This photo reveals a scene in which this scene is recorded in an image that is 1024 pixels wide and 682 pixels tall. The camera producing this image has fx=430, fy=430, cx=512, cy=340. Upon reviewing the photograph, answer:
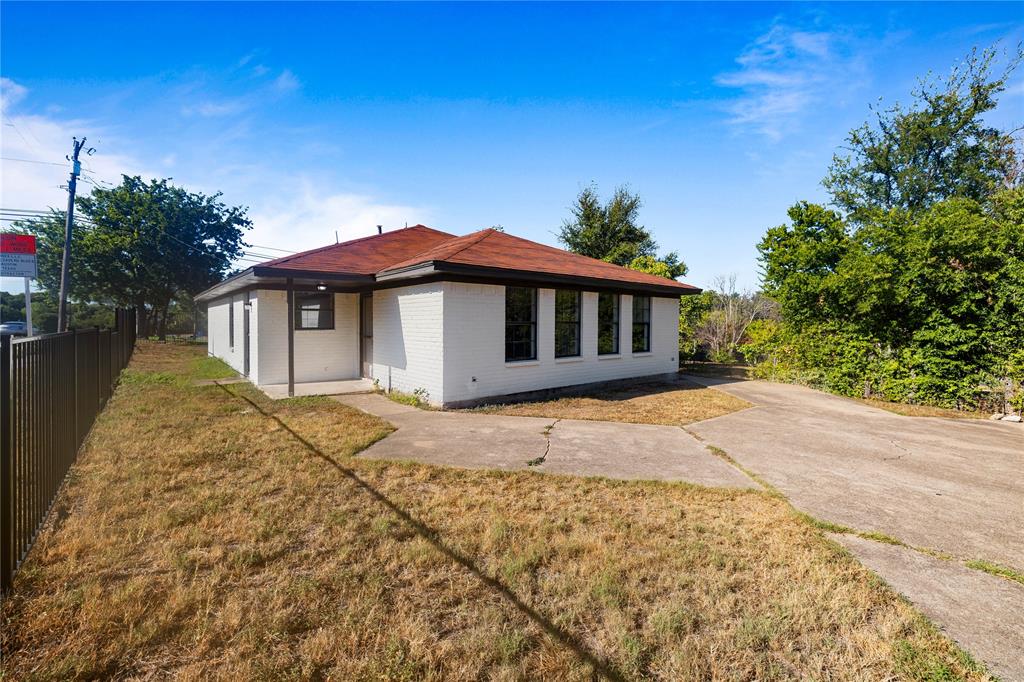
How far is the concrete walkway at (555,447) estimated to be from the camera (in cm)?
512

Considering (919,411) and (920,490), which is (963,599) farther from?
(919,411)

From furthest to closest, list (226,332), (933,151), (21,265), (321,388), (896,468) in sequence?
(933,151) < (226,332) < (21,265) < (321,388) < (896,468)

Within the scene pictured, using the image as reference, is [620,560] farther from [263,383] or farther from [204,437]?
[263,383]

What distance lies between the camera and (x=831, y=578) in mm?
2875

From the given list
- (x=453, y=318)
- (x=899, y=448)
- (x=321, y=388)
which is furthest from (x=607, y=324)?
(x=321, y=388)

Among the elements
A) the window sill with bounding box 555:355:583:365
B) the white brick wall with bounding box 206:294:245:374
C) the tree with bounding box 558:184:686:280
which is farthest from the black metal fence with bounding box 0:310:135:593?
the tree with bounding box 558:184:686:280

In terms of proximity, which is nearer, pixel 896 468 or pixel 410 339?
pixel 896 468

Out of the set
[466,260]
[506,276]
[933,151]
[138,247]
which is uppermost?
[933,151]

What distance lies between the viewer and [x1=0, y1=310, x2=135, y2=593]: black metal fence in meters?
2.65

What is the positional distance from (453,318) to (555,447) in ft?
12.0

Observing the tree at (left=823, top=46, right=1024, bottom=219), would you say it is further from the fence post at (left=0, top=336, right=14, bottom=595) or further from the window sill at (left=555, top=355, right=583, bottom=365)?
the fence post at (left=0, top=336, right=14, bottom=595)

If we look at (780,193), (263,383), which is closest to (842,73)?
(780,193)

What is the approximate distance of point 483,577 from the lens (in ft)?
9.50

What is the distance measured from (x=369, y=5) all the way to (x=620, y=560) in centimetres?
1008
